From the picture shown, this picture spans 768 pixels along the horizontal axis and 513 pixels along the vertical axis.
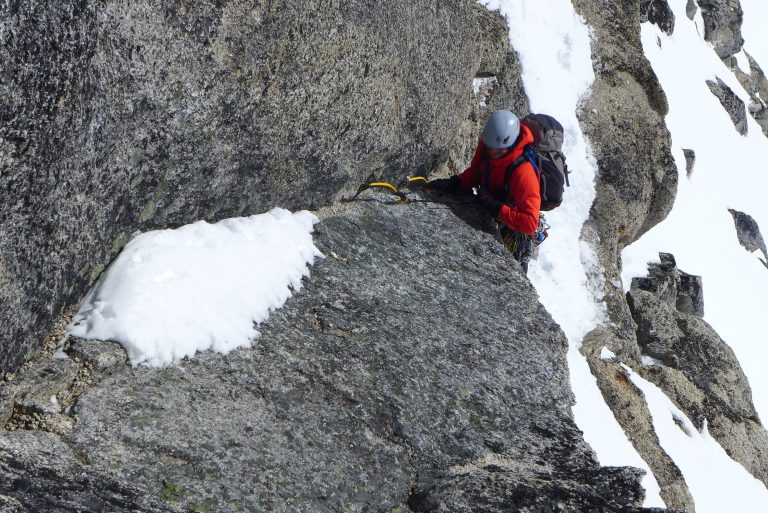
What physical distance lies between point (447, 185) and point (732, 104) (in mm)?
34162

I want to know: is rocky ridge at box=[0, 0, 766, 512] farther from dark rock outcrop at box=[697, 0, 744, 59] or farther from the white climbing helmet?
dark rock outcrop at box=[697, 0, 744, 59]

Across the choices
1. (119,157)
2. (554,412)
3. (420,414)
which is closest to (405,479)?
(420,414)

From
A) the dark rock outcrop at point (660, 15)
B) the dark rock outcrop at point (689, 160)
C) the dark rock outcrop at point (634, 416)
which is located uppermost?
the dark rock outcrop at point (660, 15)

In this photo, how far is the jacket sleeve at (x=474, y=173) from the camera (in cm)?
1084

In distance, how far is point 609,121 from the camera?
17.8m

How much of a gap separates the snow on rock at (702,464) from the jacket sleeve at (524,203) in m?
6.65

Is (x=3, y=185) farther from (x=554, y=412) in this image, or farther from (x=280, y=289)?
(x=554, y=412)

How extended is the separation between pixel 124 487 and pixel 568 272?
508 inches

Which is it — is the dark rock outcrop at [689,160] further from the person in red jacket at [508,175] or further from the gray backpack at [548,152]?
the person in red jacket at [508,175]

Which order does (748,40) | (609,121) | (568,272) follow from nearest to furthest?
(568,272), (609,121), (748,40)

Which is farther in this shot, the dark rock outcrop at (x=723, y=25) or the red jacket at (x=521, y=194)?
the dark rock outcrop at (x=723, y=25)

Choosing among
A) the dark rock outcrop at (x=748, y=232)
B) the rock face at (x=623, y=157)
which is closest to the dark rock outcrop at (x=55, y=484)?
the rock face at (x=623, y=157)

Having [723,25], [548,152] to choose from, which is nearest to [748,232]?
[723,25]

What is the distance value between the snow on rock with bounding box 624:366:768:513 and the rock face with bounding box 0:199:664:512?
756 cm
